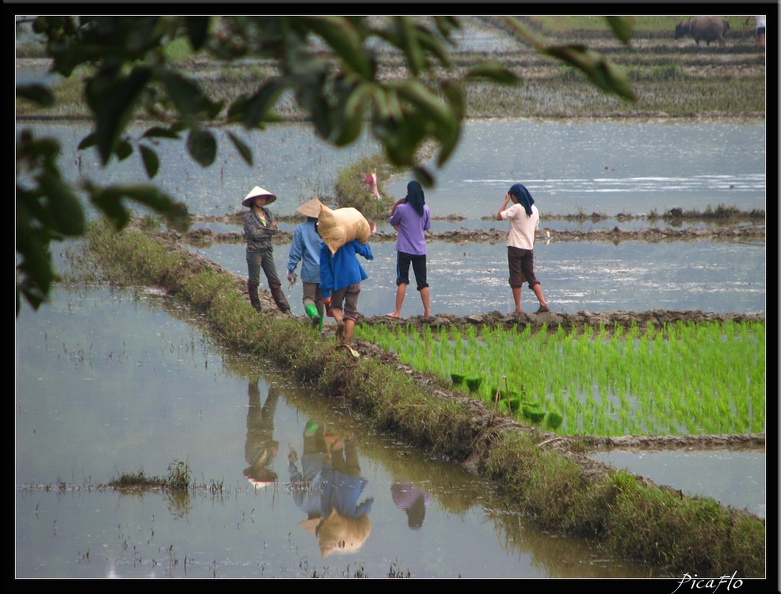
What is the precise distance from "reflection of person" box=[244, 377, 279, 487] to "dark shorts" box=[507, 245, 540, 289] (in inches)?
106

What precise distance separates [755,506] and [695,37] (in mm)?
27533

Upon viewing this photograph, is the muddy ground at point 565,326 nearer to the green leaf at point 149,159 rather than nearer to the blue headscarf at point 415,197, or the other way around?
the blue headscarf at point 415,197

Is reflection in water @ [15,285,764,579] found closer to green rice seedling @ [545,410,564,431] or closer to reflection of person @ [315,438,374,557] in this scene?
reflection of person @ [315,438,374,557]

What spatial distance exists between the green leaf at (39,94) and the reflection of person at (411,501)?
12.0 feet

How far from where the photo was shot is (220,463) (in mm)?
5996

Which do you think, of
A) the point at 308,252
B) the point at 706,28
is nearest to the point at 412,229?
the point at 308,252

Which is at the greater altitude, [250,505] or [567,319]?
[567,319]

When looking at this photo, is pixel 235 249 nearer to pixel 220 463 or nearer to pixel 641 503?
pixel 220 463

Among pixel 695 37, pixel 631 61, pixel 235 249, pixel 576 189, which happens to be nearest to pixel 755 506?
pixel 235 249

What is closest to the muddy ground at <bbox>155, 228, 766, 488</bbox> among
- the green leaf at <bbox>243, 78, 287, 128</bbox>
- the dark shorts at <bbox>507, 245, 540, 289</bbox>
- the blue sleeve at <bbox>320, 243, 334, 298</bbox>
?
the dark shorts at <bbox>507, 245, 540, 289</bbox>

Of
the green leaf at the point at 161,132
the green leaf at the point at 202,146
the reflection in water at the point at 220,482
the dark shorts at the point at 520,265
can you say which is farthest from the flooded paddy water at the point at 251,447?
the green leaf at the point at 202,146

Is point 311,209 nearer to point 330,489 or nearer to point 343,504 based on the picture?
point 330,489

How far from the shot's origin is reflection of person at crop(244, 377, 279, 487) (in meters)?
5.83

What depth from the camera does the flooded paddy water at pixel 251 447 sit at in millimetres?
4660
